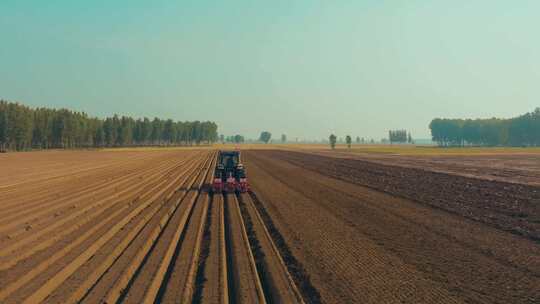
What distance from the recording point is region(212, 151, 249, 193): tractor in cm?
2078

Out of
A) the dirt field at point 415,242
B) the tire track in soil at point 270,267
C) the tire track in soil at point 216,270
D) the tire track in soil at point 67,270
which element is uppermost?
the tire track in soil at point 67,270

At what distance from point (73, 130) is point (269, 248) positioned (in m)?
105

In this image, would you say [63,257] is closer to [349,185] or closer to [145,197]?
[145,197]

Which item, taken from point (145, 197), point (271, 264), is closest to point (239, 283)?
point (271, 264)

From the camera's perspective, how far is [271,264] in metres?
8.84

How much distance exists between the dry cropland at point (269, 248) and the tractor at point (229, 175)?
1045 millimetres

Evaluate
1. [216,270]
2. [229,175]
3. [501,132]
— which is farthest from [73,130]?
[501,132]

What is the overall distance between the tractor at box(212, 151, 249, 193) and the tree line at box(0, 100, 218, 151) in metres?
79.6

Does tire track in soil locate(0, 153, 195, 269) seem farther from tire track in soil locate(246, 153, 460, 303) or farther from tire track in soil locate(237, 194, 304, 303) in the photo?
tire track in soil locate(246, 153, 460, 303)

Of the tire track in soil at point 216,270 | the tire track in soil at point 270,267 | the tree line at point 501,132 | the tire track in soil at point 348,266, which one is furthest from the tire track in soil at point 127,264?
the tree line at point 501,132

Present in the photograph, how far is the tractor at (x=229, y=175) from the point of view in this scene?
20.8 m

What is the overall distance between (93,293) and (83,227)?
6310 mm

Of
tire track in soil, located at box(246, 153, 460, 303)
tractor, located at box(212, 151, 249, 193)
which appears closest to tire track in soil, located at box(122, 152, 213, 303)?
tire track in soil, located at box(246, 153, 460, 303)

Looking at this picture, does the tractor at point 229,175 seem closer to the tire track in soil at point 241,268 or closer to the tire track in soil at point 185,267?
the tire track in soil at point 185,267
